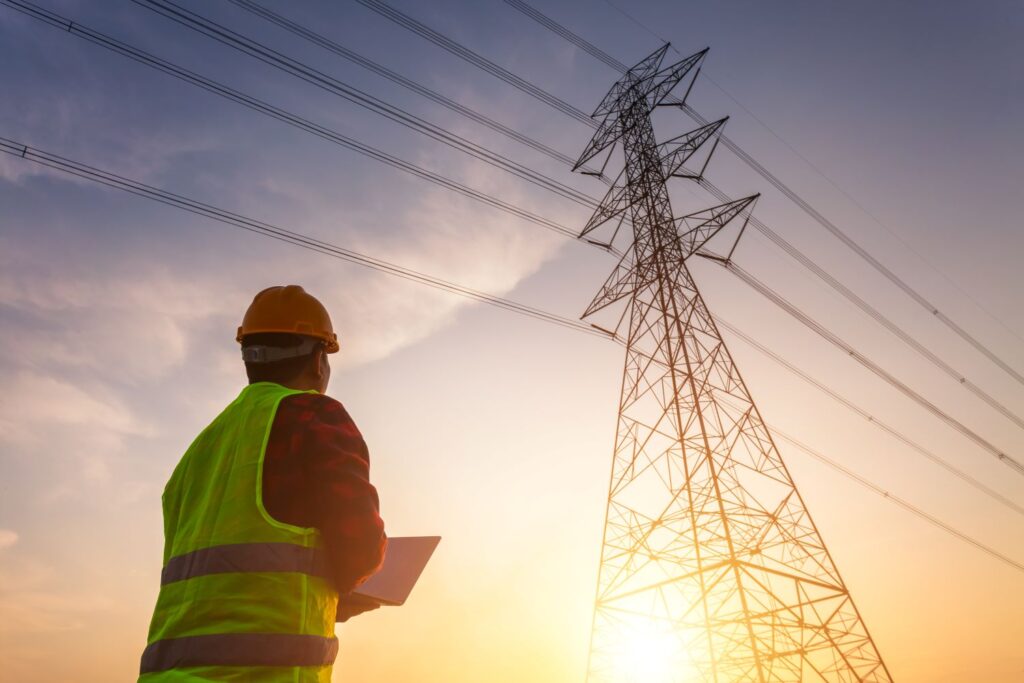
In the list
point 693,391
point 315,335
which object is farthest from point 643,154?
point 315,335

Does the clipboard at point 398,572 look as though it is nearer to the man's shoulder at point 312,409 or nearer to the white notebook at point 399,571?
the white notebook at point 399,571

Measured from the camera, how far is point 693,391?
1187 cm

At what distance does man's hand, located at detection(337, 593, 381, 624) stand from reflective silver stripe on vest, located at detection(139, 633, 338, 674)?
304mm

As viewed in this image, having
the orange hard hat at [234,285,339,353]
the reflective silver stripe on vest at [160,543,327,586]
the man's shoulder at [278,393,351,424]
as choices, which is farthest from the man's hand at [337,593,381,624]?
the orange hard hat at [234,285,339,353]

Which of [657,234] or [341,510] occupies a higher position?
[657,234]

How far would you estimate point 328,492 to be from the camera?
147cm

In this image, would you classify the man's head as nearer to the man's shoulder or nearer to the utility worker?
the utility worker

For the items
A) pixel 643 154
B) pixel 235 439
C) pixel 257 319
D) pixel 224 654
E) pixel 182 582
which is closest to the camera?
pixel 224 654

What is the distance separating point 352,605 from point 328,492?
0.48m

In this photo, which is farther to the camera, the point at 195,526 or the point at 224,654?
the point at 195,526

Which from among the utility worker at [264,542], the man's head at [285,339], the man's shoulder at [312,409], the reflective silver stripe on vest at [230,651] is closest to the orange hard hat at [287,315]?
the man's head at [285,339]

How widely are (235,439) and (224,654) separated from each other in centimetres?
53

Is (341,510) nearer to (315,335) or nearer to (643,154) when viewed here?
(315,335)

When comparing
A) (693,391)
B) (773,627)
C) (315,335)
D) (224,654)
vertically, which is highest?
(693,391)
